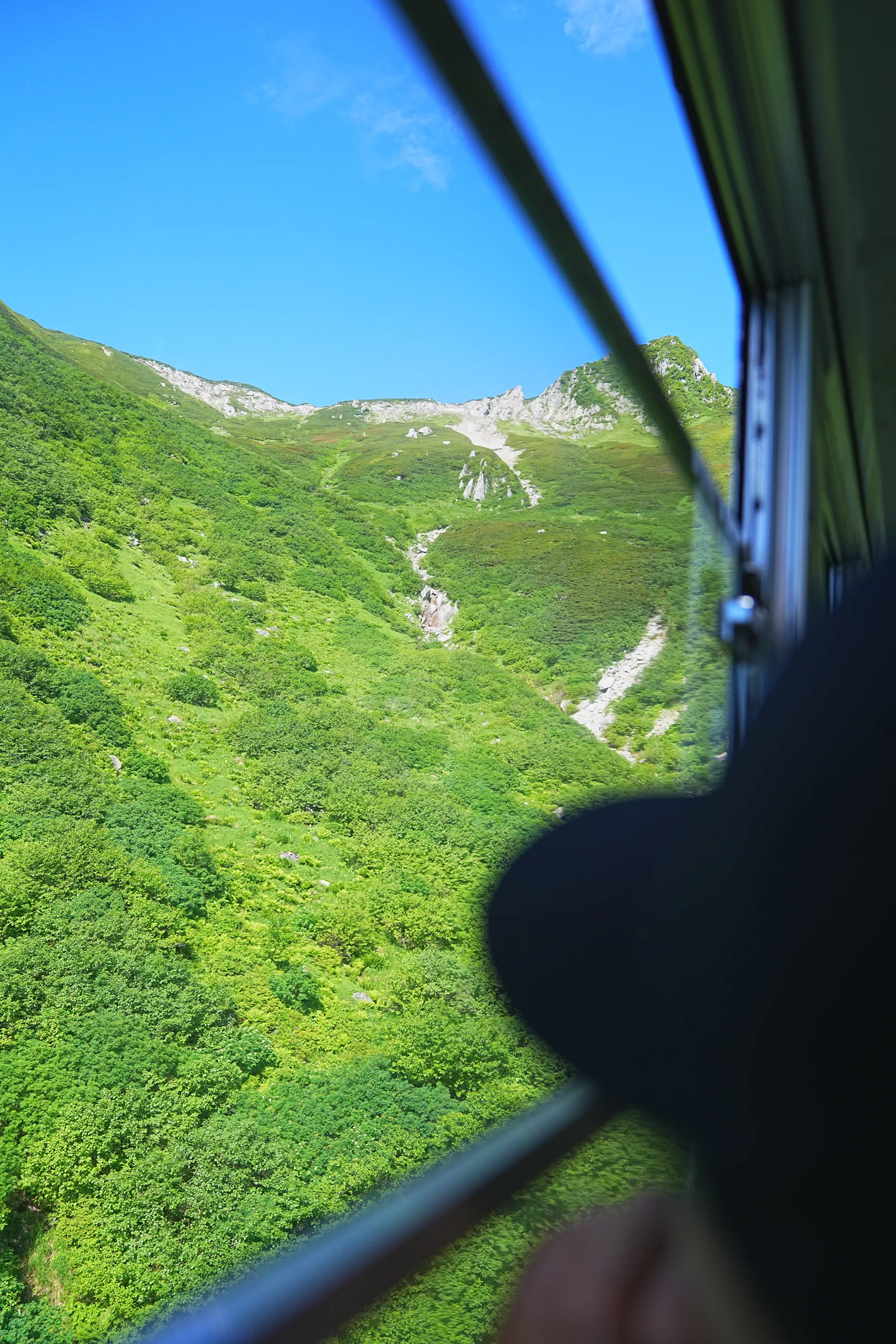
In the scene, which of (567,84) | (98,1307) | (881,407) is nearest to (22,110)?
(567,84)

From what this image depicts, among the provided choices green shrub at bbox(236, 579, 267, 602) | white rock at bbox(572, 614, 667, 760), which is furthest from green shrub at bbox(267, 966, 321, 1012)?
green shrub at bbox(236, 579, 267, 602)

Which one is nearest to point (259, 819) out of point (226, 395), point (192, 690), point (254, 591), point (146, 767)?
point (146, 767)

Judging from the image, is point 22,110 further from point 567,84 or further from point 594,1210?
point 594,1210

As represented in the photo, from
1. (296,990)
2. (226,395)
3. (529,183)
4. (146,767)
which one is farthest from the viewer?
(226,395)

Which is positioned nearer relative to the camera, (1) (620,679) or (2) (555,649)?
(1) (620,679)

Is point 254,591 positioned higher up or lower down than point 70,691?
higher up

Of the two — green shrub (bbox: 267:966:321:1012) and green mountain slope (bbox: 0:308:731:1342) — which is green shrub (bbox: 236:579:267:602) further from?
green shrub (bbox: 267:966:321:1012)

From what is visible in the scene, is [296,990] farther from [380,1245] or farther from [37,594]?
[380,1245]
